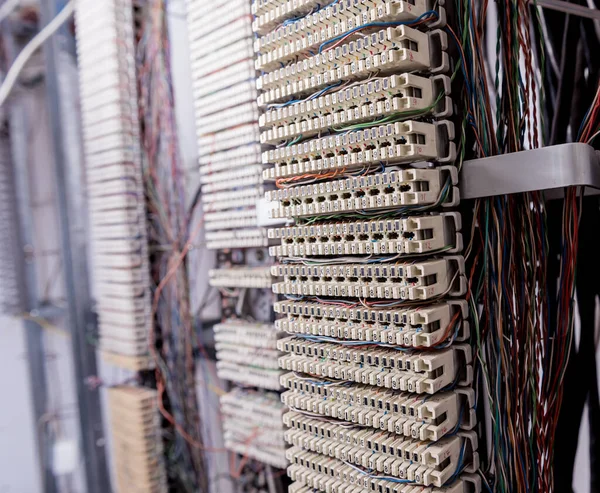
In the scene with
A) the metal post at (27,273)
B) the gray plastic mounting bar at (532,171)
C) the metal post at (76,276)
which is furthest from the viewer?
the metal post at (27,273)

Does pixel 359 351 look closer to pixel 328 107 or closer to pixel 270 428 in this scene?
pixel 328 107

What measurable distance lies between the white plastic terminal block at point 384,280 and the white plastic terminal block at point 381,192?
4.4 inches

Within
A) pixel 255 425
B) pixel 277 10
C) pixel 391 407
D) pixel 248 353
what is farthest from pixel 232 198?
pixel 391 407

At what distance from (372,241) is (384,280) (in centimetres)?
9

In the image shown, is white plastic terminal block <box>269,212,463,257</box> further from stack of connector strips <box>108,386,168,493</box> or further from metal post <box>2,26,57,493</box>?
metal post <box>2,26,57,493</box>

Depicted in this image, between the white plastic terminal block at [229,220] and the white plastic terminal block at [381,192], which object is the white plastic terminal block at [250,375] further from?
the white plastic terminal block at [381,192]

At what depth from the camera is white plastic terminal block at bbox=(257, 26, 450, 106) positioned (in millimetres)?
853

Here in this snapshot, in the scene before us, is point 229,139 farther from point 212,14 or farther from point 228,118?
point 212,14

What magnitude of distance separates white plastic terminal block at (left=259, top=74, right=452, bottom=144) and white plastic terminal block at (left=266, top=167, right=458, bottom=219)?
11 centimetres

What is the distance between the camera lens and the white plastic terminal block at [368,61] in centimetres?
85

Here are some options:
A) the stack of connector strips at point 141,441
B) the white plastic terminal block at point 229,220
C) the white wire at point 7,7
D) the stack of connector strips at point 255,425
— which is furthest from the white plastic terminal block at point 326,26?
the white wire at point 7,7

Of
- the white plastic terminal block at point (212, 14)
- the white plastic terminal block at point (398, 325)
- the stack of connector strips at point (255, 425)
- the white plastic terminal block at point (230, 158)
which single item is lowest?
the stack of connector strips at point (255, 425)

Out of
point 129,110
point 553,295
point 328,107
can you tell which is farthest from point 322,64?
point 129,110

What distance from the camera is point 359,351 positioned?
3.19 ft
